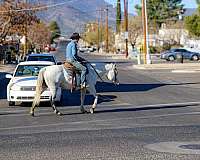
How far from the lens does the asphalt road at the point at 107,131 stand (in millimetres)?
10891

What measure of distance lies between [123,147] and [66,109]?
27.7ft

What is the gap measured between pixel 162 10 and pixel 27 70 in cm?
11486

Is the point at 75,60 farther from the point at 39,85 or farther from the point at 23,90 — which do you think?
the point at 23,90

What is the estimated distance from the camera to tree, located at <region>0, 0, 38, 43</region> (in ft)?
193

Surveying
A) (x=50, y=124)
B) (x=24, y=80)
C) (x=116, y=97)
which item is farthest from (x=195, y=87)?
(x=50, y=124)

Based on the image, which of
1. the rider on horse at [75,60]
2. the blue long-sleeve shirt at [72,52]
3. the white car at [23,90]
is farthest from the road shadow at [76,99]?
the blue long-sleeve shirt at [72,52]

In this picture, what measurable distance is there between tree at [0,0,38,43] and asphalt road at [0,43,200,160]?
36.8 m

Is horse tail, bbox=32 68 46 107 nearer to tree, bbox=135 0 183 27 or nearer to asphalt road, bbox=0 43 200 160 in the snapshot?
asphalt road, bbox=0 43 200 160

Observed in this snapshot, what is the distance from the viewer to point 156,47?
116188 mm

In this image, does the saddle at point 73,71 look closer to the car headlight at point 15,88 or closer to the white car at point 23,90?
the white car at point 23,90

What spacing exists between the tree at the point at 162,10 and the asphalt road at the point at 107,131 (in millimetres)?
111467

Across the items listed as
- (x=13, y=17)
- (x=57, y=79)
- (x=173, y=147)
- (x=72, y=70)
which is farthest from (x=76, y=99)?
(x=13, y=17)

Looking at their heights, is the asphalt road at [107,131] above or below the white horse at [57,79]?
below

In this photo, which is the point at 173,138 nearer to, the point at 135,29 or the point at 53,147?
the point at 53,147
